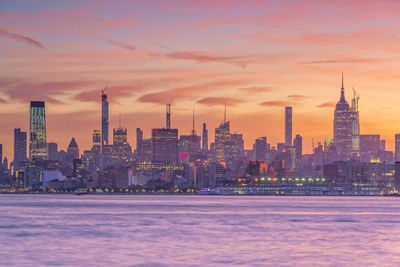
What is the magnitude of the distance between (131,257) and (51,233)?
2923 centimetres

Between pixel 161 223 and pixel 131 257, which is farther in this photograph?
pixel 161 223

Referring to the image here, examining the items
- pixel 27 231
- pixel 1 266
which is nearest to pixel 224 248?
pixel 1 266

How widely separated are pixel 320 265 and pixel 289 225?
48703mm

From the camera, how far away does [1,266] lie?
6022 cm

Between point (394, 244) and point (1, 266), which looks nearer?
point (1, 266)

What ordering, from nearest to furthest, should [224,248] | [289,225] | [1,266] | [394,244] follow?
[1,266], [224,248], [394,244], [289,225]

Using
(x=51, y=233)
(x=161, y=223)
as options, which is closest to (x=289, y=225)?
(x=161, y=223)

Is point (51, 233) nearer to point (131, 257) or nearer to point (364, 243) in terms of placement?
point (131, 257)

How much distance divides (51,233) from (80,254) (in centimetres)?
2499

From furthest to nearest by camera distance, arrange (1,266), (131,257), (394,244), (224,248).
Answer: (394,244) → (224,248) → (131,257) → (1,266)

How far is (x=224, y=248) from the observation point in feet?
243

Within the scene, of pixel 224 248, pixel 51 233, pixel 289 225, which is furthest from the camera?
pixel 289 225

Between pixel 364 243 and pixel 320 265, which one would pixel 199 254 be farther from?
pixel 364 243

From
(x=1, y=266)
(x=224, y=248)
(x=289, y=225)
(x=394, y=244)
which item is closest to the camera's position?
(x=1, y=266)
